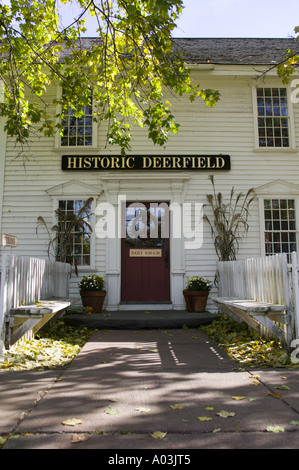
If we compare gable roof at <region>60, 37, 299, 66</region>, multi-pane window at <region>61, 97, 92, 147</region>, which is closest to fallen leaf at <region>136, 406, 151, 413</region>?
multi-pane window at <region>61, 97, 92, 147</region>

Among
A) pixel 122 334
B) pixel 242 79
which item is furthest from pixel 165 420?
pixel 242 79

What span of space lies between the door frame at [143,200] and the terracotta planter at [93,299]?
44 centimetres

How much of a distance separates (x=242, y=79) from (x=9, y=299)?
796 cm

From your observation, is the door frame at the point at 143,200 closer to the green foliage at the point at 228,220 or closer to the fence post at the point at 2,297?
the green foliage at the point at 228,220

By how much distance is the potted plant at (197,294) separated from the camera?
27.3 ft

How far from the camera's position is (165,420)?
9.11 ft

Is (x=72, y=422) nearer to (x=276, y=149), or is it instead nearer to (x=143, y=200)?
(x=143, y=200)

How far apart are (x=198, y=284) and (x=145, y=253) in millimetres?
1520

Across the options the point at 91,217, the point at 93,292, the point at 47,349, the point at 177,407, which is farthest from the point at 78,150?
the point at 177,407

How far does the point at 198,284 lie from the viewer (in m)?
8.38

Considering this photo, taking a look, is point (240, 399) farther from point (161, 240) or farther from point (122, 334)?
point (161, 240)

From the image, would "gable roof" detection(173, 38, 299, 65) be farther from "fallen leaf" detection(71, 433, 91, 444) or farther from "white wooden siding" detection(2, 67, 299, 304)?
"fallen leaf" detection(71, 433, 91, 444)

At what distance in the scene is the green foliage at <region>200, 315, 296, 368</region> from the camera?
15.3 feet

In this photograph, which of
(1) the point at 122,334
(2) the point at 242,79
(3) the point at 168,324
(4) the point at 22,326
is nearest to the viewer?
(4) the point at 22,326
